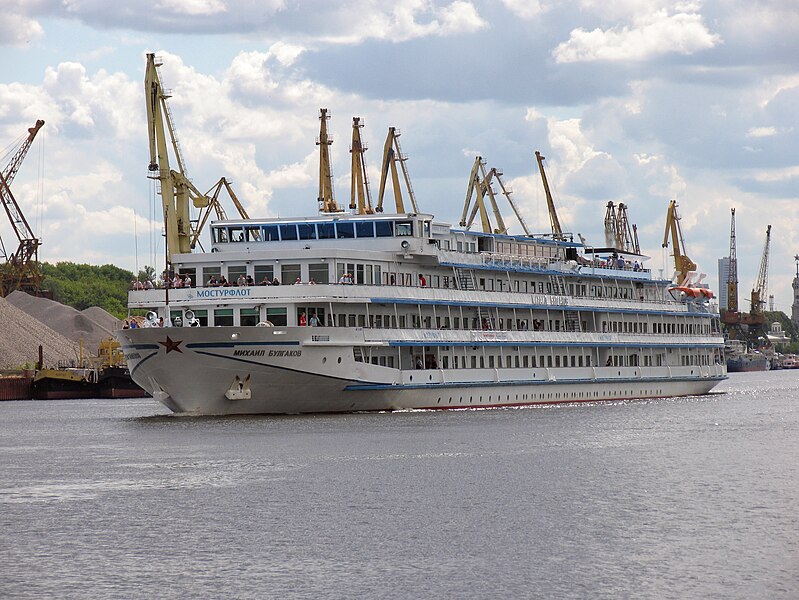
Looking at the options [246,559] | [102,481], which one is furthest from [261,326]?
[246,559]

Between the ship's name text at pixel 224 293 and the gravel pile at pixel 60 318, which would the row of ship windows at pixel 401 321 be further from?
the gravel pile at pixel 60 318

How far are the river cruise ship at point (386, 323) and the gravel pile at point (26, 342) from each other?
7977 cm

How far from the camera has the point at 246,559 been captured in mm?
33312

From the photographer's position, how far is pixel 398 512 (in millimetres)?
39562

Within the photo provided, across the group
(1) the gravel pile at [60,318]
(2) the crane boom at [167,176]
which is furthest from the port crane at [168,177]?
(1) the gravel pile at [60,318]

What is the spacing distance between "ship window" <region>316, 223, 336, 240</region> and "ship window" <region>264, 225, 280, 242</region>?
7.50 ft

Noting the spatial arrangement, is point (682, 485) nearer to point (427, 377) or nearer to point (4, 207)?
point (427, 377)

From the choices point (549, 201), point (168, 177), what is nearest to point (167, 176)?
point (168, 177)

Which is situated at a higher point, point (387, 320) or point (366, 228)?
point (366, 228)

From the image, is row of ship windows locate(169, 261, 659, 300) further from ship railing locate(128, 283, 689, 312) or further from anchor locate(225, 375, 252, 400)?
anchor locate(225, 375, 252, 400)

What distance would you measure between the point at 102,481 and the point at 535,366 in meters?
43.2

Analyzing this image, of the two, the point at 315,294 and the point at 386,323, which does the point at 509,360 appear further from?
the point at 315,294

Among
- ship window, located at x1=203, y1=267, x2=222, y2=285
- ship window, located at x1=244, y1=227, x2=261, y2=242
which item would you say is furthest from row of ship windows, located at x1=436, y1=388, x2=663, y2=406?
ship window, located at x1=203, y1=267, x2=222, y2=285

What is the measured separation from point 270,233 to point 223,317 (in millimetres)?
10247
